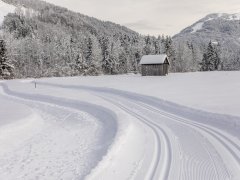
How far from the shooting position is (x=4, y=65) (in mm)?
71750

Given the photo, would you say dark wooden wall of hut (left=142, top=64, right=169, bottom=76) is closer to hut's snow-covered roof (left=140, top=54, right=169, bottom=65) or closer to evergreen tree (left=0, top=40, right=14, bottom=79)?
hut's snow-covered roof (left=140, top=54, right=169, bottom=65)

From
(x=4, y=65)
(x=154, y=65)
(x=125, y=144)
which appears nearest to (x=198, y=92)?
(x=125, y=144)

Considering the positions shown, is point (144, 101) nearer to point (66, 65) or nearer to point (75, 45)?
point (66, 65)

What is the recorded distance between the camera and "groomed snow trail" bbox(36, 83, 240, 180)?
1070 cm

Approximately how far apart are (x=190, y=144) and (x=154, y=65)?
58586 mm

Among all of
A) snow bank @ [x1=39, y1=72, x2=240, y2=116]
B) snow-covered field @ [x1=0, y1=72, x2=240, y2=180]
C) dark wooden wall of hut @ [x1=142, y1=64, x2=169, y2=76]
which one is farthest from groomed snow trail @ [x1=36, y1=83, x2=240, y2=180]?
dark wooden wall of hut @ [x1=142, y1=64, x2=169, y2=76]

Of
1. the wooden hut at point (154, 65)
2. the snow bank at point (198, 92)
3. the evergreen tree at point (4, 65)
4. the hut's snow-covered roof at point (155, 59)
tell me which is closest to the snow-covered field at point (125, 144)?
the snow bank at point (198, 92)

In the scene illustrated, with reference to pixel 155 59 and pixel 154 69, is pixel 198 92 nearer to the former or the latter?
pixel 155 59

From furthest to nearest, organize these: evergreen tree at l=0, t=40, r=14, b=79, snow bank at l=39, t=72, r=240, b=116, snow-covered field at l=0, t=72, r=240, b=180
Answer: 1. evergreen tree at l=0, t=40, r=14, b=79
2. snow bank at l=39, t=72, r=240, b=116
3. snow-covered field at l=0, t=72, r=240, b=180

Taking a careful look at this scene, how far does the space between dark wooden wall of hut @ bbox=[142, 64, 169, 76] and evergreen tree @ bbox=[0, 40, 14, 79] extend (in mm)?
29887

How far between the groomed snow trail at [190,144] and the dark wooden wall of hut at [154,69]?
47.0m

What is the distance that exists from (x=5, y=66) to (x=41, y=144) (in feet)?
197

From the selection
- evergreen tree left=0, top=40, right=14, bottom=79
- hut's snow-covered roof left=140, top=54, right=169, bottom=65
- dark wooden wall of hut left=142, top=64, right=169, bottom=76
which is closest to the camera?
evergreen tree left=0, top=40, right=14, bottom=79

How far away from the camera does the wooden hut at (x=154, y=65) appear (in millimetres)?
71375
